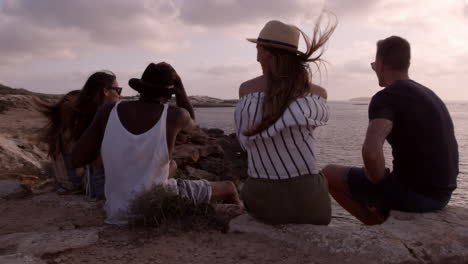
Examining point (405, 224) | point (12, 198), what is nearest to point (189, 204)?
point (405, 224)

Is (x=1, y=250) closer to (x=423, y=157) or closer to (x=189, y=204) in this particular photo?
(x=189, y=204)

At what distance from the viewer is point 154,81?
140 inches

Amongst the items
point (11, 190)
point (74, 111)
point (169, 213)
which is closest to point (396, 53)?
→ point (169, 213)

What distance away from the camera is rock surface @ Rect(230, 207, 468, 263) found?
10.0 feet

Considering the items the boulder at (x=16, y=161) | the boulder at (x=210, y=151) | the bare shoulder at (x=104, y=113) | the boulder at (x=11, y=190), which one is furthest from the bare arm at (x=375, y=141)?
the boulder at (x=210, y=151)

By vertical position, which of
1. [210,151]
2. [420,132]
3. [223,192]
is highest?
[420,132]

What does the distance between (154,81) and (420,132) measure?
6.92ft

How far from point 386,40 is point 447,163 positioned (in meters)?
1.08

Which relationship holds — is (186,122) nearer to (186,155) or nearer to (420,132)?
(420,132)

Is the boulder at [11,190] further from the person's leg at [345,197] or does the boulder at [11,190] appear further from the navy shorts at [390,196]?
the navy shorts at [390,196]

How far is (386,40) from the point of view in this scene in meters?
3.57

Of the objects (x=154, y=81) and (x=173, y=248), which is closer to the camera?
(x=173, y=248)

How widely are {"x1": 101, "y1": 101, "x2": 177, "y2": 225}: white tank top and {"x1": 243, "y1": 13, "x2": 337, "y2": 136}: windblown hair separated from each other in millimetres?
731

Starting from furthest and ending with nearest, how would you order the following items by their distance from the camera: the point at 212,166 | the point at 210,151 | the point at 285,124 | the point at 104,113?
the point at 210,151, the point at 212,166, the point at 104,113, the point at 285,124
